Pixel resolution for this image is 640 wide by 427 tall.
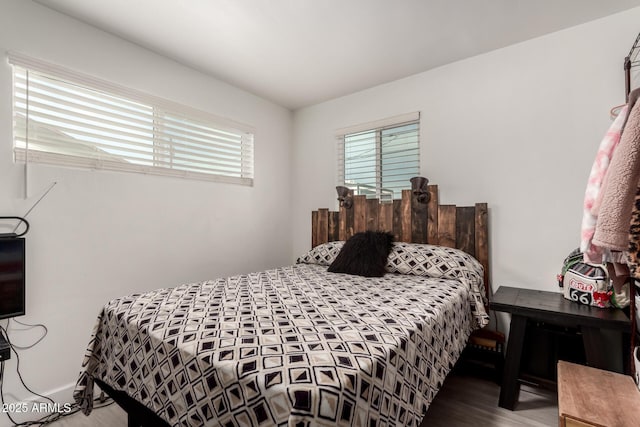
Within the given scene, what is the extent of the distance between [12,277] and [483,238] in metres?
3.19

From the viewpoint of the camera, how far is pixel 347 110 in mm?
3346

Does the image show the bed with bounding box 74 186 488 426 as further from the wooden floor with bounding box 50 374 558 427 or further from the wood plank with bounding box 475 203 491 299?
the wooden floor with bounding box 50 374 558 427

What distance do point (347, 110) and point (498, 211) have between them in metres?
1.85

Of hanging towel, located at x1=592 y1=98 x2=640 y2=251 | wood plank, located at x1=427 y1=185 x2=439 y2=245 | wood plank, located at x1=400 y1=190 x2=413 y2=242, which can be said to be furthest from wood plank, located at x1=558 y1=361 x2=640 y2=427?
wood plank, located at x1=400 y1=190 x2=413 y2=242

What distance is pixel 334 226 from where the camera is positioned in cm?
333

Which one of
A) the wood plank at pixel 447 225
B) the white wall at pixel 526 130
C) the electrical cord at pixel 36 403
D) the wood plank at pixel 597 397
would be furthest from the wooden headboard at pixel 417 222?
the electrical cord at pixel 36 403

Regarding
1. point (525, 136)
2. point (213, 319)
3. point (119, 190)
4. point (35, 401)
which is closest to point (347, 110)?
point (525, 136)

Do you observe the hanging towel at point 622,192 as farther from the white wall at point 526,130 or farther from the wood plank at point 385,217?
the wood plank at point 385,217

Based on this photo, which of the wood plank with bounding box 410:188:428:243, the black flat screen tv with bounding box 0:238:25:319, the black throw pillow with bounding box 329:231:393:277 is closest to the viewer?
the black flat screen tv with bounding box 0:238:25:319

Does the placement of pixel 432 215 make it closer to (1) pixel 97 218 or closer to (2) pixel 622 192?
(2) pixel 622 192

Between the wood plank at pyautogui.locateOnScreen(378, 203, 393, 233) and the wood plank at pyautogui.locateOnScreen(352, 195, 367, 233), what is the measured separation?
0.53ft

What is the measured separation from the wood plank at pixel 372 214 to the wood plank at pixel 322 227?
527 millimetres

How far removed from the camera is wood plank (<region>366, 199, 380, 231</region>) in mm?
3010

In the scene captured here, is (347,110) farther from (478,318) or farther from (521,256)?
(478,318)
